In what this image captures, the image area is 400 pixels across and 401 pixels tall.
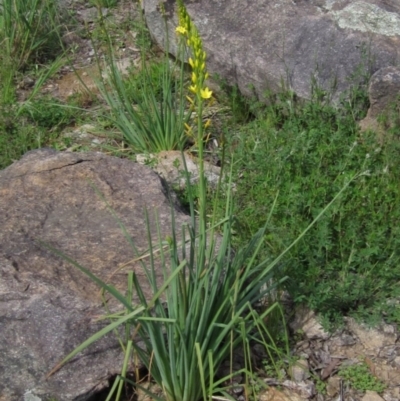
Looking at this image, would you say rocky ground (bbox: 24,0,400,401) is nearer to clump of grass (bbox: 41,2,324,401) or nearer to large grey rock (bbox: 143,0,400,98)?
clump of grass (bbox: 41,2,324,401)

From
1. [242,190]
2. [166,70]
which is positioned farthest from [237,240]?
[166,70]

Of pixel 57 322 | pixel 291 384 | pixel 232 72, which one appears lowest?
pixel 291 384

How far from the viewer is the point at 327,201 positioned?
11.8 feet

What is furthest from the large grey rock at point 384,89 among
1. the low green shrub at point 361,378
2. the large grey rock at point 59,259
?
the low green shrub at point 361,378

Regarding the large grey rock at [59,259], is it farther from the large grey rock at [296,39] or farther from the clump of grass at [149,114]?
the large grey rock at [296,39]

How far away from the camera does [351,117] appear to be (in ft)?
13.5

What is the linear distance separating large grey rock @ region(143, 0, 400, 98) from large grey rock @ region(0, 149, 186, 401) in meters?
1.16

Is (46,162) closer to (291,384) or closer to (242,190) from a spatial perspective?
(242,190)

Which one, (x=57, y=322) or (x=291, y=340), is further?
(x=291, y=340)

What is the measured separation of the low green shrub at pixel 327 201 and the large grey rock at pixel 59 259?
19.9 inches

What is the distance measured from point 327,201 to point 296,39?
1281 mm

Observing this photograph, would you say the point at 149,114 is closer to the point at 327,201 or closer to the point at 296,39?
the point at 296,39

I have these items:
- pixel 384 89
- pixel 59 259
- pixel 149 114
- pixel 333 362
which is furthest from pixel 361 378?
pixel 149 114

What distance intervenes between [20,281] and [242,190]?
1.29 metres
